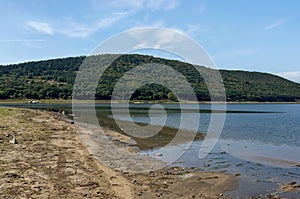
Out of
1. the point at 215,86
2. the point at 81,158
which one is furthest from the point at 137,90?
the point at 81,158

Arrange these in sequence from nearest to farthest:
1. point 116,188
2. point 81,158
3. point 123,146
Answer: point 116,188
point 81,158
point 123,146

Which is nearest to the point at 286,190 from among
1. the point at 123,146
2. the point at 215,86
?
the point at 123,146

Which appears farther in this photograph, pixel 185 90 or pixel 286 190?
pixel 185 90

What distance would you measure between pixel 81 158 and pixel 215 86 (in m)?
120

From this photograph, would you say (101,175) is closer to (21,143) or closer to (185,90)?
(21,143)

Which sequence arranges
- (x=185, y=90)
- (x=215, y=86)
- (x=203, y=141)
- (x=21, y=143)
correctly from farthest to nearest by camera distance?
(x=185, y=90), (x=215, y=86), (x=203, y=141), (x=21, y=143)

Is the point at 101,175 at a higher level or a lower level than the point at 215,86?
lower

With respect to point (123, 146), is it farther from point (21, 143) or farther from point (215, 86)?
point (215, 86)

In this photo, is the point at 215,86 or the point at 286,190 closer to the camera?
the point at 286,190

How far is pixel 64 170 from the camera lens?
17.2 m

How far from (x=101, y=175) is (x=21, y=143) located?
32.9ft

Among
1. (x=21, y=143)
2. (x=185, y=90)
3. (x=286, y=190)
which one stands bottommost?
(x=286, y=190)

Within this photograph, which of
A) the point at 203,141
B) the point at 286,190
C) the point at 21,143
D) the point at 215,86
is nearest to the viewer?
the point at 286,190

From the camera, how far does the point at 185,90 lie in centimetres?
15912
